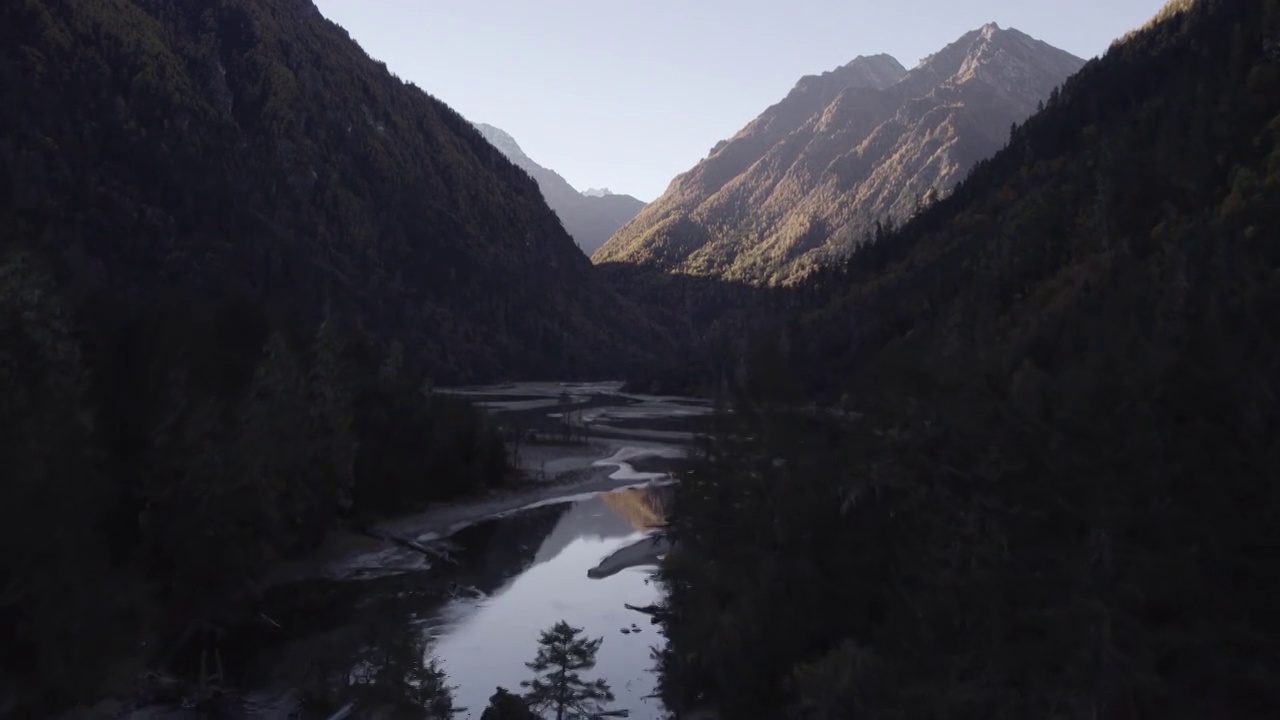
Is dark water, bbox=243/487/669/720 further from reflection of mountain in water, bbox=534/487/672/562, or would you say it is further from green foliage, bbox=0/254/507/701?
green foliage, bbox=0/254/507/701

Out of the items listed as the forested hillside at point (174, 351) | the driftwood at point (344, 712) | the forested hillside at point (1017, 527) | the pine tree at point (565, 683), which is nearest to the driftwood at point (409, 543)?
the forested hillside at point (174, 351)

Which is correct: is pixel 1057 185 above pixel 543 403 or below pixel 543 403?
above

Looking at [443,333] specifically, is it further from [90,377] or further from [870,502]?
[870,502]

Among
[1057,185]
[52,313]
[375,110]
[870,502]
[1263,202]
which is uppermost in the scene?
[375,110]

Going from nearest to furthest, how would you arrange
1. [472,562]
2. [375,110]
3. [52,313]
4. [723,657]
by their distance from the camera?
1. [723,657]
2. [52,313]
3. [472,562]
4. [375,110]

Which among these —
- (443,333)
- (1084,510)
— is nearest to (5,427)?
(1084,510)

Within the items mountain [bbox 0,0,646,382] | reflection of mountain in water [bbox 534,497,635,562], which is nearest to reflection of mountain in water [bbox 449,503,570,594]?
reflection of mountain in water [bbox 534,497,635,562]

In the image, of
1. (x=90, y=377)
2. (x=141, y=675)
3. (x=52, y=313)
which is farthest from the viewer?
(x=90, y=377)

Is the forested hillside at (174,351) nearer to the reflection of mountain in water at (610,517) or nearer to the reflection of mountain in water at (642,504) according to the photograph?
the reflection of mountain in water at (610,517)
